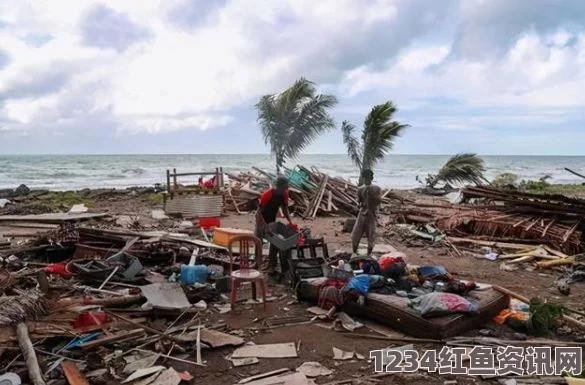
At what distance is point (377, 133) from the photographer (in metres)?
16.6

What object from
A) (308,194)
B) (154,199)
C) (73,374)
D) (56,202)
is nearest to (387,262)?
(73,374)

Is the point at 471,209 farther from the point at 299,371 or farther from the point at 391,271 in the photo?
the point at 299,371

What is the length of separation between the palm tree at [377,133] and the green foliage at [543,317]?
1167 cm

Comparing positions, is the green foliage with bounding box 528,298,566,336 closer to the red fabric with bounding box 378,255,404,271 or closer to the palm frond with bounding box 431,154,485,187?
the red fabric with bounding box 378,255,404,271

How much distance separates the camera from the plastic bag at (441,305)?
5.19 m

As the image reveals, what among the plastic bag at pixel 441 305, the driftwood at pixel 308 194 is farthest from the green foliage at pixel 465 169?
the plastic bag at pixel 441 305

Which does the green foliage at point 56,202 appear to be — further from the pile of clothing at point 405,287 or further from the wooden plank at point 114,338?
the pile of clothing at point 405,287

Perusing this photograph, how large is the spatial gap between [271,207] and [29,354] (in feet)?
14.6

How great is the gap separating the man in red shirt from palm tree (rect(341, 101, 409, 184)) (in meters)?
9.30

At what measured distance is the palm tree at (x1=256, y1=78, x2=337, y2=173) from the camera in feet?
56.3

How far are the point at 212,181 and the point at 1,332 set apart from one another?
41.8 ft

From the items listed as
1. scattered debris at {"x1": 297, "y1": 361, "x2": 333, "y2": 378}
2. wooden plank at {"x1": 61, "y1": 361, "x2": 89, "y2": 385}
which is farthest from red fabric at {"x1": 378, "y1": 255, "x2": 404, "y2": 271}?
wooden plank at {"x1": 61, "y1": 361, "x2": 89, "y2": 385}

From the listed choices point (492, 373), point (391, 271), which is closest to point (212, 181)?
point (391, 271)

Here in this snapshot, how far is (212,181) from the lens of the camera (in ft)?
56.4
